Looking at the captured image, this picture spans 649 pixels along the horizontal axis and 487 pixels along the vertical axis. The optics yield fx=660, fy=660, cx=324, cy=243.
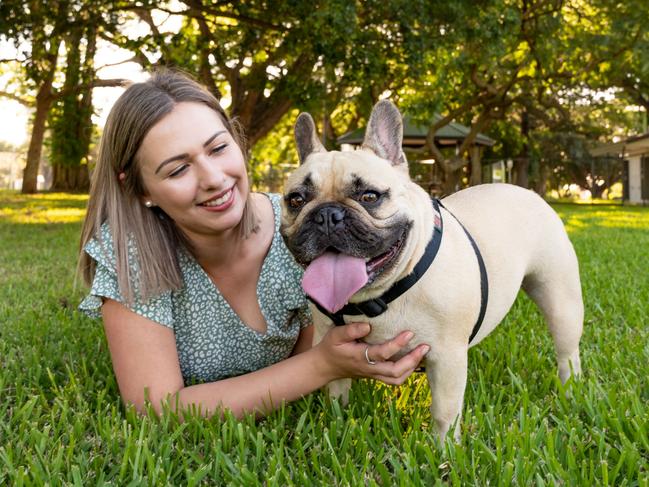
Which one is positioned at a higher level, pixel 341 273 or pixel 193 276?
pixel 341 273

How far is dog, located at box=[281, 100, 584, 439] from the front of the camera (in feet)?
7.11

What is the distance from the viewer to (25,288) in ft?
17.1

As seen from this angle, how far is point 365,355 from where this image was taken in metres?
2.34

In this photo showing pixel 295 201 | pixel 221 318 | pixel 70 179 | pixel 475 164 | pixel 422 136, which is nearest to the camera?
pixel 295 201

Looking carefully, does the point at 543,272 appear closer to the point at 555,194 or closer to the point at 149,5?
the point at 149,5

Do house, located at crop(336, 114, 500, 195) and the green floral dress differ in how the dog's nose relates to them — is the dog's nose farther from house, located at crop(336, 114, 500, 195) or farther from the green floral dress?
house, located at crop(336, 114, 500, 195)

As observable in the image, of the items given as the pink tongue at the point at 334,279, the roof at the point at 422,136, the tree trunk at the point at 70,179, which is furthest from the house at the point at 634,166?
the pink tongue at the point at 334,279

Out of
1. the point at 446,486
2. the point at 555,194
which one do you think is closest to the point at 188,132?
the point at 446,486

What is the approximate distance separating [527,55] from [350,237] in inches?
660

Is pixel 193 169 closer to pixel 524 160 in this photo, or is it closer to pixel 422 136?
pixel 422 136

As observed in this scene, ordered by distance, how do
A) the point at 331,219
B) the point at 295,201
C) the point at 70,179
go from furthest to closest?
the point at 70,179 → the point at 295,201 → the point at 331,219

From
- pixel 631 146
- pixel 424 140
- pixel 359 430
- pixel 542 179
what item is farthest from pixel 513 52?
pixel 542 179

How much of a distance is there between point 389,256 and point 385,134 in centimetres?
60

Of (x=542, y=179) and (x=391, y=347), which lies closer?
(x=391, y=347)
